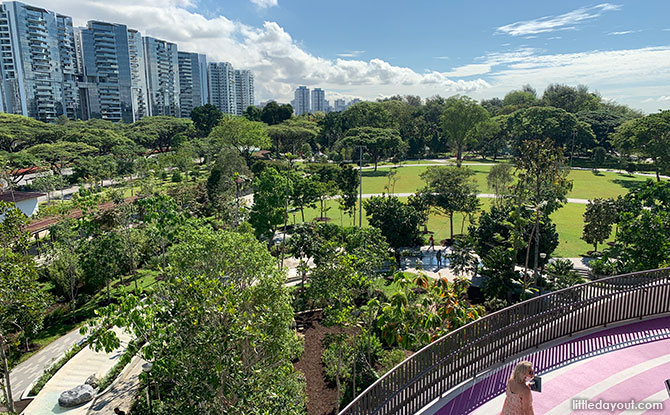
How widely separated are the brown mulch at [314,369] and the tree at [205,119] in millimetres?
69641

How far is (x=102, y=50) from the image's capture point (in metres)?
101

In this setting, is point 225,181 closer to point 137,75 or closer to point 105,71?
point 105,71

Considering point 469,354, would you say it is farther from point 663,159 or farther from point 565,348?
point 663,159

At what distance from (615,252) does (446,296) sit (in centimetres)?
1210

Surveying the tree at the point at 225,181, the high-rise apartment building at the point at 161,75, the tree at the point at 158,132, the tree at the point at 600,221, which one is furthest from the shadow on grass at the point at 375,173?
the high-rise apartment building at the point at 161,75

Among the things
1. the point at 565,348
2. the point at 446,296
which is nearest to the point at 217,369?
the point at 446,296

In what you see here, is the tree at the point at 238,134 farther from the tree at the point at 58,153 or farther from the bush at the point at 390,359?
the bush at the point at 390,359

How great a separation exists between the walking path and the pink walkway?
10.5m

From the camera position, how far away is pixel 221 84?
168500mm

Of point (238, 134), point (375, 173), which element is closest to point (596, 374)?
point (375, 173)

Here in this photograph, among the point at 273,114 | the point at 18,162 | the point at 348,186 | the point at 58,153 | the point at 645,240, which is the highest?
the point at 273,114

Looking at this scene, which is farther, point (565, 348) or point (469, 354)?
point (565, 348)

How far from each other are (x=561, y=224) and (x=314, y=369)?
2489 centimetres

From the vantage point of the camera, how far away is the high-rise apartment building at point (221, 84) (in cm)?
16612
